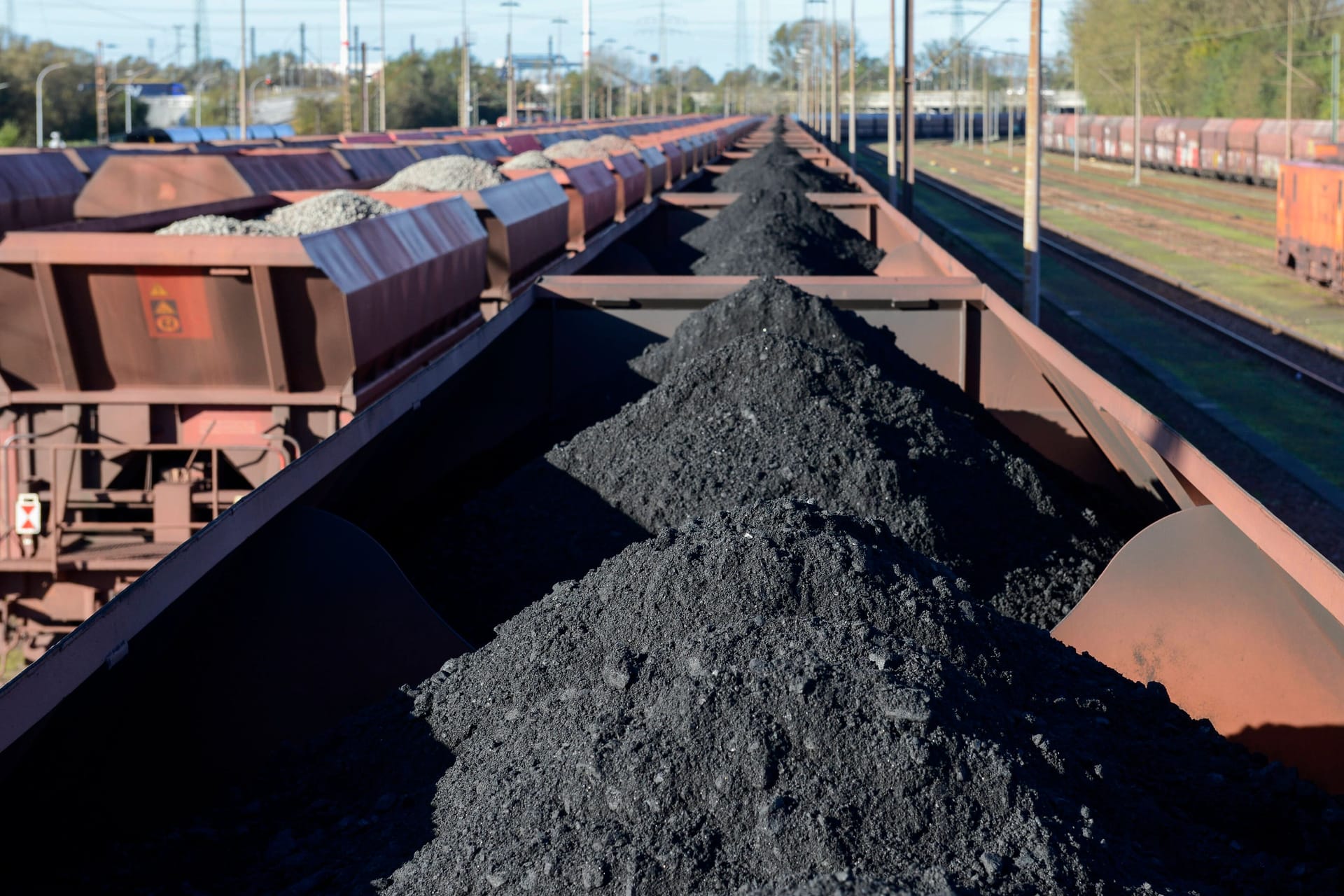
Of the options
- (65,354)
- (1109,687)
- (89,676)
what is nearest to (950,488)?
(1109,687)

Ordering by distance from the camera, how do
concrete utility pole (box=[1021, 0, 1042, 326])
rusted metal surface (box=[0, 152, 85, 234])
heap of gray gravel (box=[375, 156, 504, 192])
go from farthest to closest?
concrete utility pole (box=[1021, 0, 1042, 326]) < heap of gray gravel (box=[375, 156, 504, 192]) < rusted metal surface (box=[0, 152, 85, 234])

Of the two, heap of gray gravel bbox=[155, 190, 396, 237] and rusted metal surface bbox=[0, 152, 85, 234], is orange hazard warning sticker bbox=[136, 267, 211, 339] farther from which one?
rusted metal surface bbox=[0, 152, 85, 234]

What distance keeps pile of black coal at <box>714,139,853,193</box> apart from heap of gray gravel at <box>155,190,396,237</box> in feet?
36.9

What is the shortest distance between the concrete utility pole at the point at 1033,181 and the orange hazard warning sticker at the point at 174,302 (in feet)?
38.8

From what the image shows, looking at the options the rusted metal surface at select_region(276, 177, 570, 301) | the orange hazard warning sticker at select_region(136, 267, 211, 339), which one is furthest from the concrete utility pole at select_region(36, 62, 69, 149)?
the orange hazard warning sticker at select_region(136, 267, 211, 339)

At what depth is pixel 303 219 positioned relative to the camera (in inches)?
392

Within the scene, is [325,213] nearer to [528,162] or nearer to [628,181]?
[628,181]

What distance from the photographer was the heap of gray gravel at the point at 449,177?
50.4 ft

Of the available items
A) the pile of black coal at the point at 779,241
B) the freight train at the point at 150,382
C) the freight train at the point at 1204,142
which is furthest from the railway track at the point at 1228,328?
the freight train at the point at 150,382

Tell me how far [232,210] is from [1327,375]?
12715mm

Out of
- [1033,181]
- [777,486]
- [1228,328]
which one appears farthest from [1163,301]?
[777,486]

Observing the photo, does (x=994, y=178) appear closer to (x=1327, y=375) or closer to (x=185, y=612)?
(x=1327, y=375)

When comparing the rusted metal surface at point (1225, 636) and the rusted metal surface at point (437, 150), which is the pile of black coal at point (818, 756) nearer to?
the rusted metal surface at point (1225, 636)

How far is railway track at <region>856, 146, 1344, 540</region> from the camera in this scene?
11.4m
